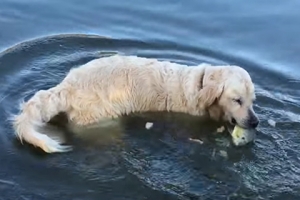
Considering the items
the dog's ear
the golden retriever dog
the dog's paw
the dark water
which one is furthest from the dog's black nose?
the dog's paw

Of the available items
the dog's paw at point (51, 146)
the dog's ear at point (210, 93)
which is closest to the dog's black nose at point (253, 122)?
the dog's ear at point (210, 93)

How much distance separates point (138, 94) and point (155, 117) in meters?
0.33

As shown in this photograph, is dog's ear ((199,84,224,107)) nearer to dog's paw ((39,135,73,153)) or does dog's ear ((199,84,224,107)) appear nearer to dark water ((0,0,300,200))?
dark water ((0,0,300,200))

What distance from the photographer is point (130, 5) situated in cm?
990

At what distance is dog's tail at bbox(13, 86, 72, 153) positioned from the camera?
6.18m

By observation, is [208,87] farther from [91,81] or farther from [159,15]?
[159,15]

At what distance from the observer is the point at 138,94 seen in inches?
274

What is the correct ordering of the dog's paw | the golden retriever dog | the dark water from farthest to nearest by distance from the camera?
the golden retriever dog, the dog's paw, the dark water

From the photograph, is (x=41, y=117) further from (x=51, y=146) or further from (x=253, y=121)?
(x=253, y=121)

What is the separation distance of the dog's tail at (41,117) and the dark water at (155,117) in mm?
109

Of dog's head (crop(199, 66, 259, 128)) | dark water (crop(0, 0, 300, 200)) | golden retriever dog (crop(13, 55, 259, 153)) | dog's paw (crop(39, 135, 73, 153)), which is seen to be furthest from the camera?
dog's head (crop(199, 66, 259, 128))

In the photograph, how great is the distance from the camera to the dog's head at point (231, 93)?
6684 mm

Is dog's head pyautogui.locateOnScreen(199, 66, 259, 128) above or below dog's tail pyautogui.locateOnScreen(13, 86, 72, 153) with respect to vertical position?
above

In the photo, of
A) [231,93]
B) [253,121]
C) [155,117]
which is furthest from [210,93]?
[155,117]
